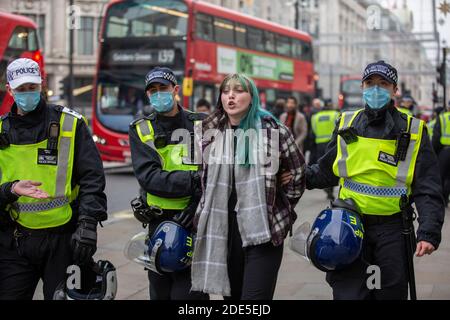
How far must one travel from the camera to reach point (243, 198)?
3865 mm

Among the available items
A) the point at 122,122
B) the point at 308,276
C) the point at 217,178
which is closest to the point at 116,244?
the point at 308,276

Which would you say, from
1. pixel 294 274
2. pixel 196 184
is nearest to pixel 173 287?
pixel 196 184

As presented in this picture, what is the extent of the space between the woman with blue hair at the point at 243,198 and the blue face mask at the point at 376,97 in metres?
0.50

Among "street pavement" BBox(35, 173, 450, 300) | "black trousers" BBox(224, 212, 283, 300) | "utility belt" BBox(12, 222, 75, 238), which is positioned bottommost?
"street pavement" BBox(35, 173, 450, 300)

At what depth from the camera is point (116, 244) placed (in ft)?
29.0

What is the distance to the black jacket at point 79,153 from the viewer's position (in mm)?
4026

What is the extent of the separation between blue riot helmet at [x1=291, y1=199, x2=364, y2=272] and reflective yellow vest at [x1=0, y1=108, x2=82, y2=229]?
4.03 ft

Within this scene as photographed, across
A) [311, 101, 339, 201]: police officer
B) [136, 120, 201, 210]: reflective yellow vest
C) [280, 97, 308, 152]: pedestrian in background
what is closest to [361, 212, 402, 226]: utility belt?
[136, 120, 201, 210]: reflective yellow vest

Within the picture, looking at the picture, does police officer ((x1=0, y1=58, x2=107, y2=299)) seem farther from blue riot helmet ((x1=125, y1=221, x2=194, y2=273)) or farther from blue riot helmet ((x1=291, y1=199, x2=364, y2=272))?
blue riot helmet ((x1=291, y1=199, x2=364, y2=272))

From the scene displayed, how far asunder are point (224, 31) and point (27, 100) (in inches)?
622

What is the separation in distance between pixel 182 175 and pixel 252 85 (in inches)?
24.2

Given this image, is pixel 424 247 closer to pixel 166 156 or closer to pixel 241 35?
Answer: pixel 166 156

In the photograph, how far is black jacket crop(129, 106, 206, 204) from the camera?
4219 mm

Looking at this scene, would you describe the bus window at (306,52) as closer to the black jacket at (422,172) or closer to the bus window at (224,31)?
the bus window at (224,31)
